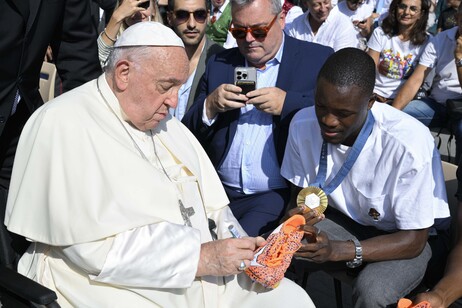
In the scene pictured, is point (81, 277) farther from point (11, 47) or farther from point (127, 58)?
point (11, 47)

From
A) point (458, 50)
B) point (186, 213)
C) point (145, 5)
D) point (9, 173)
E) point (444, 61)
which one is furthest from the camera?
point (444, 61)

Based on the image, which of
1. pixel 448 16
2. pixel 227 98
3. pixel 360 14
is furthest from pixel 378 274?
pixel 448 16

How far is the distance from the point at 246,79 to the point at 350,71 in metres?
0.75

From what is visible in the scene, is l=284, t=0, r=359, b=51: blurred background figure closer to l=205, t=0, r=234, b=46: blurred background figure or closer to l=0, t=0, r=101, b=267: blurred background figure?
l=205, t=0, r=234, b=46: blurred background figure

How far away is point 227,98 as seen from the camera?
3615mm

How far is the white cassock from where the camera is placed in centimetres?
267

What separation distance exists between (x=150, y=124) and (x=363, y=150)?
3.56ft

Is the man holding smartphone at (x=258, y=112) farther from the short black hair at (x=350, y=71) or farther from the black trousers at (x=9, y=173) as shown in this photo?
the black trousers at (x=9, y=173)

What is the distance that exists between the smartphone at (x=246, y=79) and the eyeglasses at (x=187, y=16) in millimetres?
1054

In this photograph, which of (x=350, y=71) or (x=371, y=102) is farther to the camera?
(x=371, y=102)

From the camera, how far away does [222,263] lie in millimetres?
2777

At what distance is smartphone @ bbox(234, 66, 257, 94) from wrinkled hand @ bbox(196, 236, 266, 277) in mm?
1113

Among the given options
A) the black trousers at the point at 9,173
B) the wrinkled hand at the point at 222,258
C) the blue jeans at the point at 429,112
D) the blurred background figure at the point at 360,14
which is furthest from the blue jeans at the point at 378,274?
the blurred background figure at the point at 360,14

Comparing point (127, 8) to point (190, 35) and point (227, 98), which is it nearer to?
point (190, 35)
